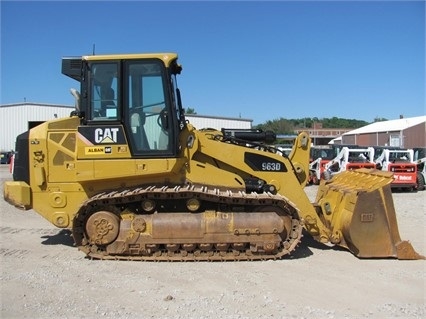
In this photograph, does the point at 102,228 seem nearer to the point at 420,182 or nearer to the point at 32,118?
the point at 420,182

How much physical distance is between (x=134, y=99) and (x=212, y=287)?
314 cm

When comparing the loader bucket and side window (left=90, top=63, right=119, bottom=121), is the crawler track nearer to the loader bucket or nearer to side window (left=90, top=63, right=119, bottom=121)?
the loader bucket

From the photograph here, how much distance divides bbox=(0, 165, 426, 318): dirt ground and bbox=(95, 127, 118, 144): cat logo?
182 centimetres

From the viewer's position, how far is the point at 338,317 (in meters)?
4.68

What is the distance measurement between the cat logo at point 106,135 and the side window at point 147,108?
0.84ft

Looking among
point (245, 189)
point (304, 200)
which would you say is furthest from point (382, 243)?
point (245, 189)

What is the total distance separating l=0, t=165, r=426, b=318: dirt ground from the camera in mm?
4867

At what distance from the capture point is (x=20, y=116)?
39312mm

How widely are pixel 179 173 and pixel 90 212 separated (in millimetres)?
1494

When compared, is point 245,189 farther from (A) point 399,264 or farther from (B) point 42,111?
(B) point 42,111

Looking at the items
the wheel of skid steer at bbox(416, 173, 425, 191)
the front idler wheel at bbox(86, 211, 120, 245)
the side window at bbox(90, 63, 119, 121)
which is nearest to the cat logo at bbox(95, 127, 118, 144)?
the side window at bbox(90, 63, 119, 121)

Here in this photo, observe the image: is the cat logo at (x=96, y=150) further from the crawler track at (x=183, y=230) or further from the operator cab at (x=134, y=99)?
the crawler track at (x=183, y=230)

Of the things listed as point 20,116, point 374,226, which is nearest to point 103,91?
point 374,226

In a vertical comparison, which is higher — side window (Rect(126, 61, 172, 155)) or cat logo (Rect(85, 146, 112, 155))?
side window (Rect(126, 61, 172, 155))
